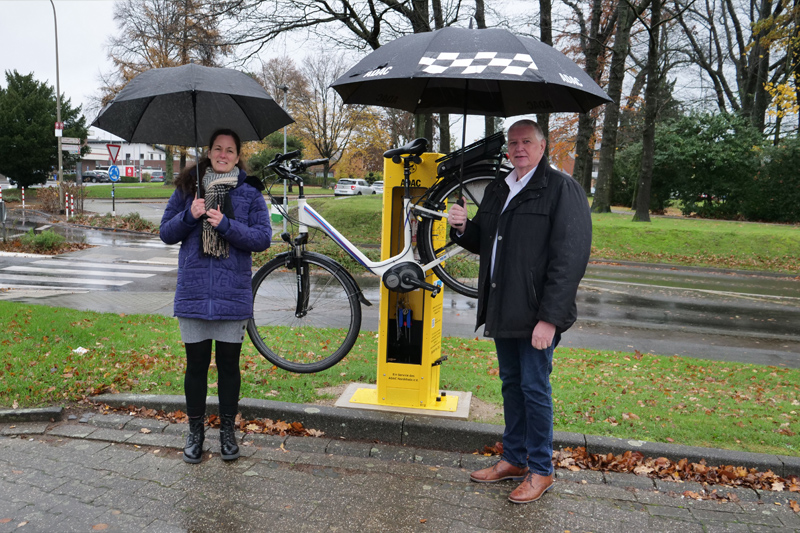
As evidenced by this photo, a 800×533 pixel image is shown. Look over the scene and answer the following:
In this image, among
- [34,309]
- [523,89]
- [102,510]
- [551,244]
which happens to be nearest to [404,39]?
[523,89]

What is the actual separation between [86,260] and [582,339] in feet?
38.9

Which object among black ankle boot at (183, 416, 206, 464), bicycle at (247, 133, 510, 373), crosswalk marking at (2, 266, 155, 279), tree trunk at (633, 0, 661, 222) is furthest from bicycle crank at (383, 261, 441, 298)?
tree trunk at (633, 0, 661, 222)

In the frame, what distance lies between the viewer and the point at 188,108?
174 inches

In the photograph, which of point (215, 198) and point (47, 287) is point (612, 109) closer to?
point (47, 287)

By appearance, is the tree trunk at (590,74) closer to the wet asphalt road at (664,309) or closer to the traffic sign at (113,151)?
the wet asphalt road at (664,309)

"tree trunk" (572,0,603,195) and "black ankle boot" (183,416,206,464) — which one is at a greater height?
"tree trunk" (572,0,603,195)

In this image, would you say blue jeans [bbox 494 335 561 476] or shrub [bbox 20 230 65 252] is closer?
blue jeans [bbox 494 335 561 476]

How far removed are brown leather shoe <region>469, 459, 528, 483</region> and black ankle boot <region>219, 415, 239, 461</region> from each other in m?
1.48

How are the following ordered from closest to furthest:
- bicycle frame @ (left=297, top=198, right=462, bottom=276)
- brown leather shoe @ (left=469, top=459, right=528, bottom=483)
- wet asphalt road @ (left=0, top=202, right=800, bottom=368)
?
brown leather shoe @ (left=469, top=459, right=528, bottom=483), bicycle frame @ (left=297, top=198, right=462, bottom=276), wet asphalt road @ (left=0, top=202, right=800, bottom=368)

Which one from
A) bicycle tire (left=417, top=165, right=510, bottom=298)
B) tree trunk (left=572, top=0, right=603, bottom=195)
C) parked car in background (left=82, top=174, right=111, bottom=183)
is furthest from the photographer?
parked car in background (left=82, top=174, right=111, bottom=183)

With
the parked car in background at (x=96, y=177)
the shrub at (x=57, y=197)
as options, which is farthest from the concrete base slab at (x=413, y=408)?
the parked car in background at (x=96, y=177)

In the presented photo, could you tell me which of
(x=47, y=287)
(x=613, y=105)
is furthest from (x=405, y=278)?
(x=613, y=105)

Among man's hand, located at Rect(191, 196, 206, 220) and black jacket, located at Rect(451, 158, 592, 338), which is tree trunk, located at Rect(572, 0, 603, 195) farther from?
man's hand, located at Rect(191, 196, 206, 220)

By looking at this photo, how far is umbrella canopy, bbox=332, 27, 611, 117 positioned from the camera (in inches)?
134
